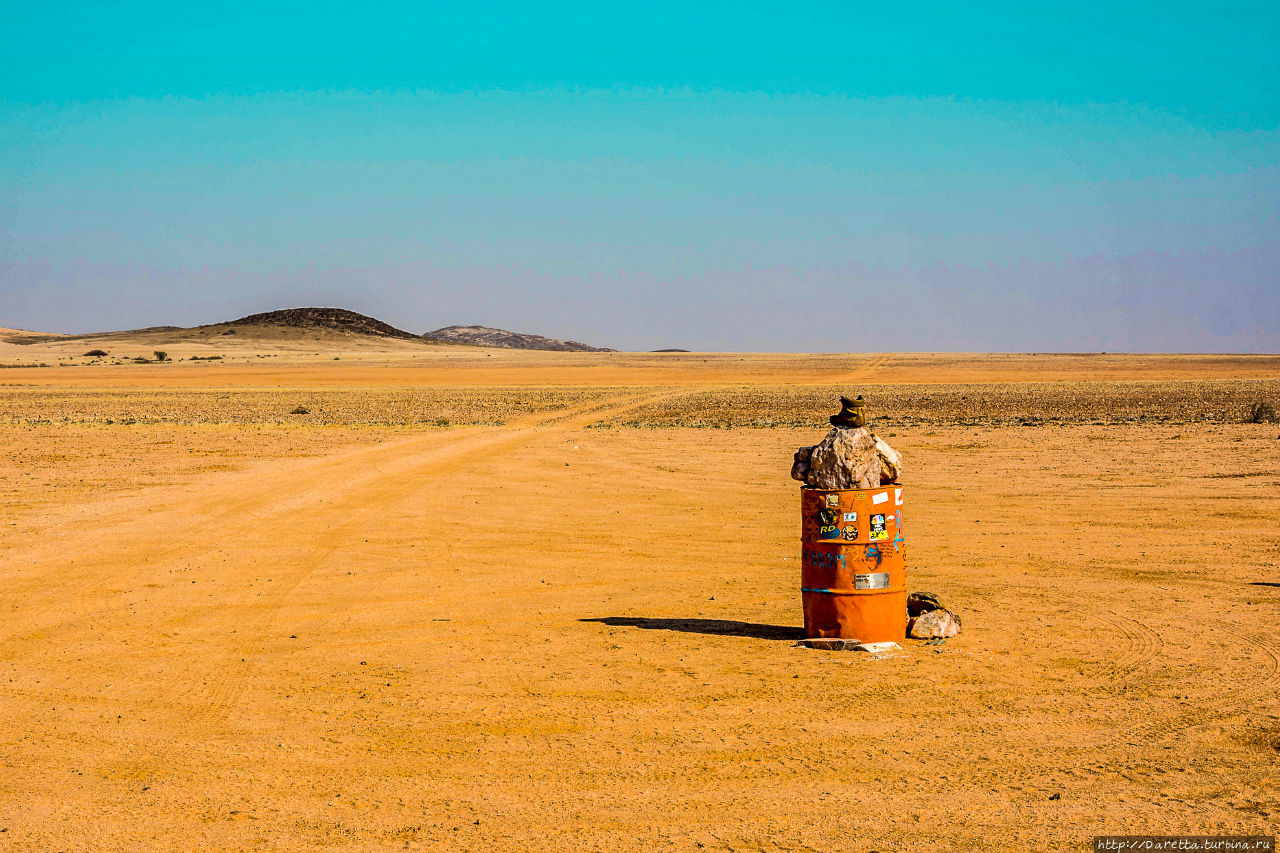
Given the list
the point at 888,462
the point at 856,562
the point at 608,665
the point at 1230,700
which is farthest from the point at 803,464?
the point at 1230,700

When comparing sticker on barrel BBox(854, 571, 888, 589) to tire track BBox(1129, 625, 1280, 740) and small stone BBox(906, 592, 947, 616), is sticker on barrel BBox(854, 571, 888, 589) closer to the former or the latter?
small stone BBox(906, 592, 947, 616)

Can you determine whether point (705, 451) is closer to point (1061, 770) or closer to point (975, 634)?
point (975, 634)

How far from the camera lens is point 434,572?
1254 cm

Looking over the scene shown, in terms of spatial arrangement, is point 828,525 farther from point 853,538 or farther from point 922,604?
point 922,604

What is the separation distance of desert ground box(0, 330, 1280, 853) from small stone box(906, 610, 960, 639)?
25cm

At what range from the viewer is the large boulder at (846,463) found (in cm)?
888

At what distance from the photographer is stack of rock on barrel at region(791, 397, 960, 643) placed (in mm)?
8805

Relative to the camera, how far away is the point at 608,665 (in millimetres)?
8570

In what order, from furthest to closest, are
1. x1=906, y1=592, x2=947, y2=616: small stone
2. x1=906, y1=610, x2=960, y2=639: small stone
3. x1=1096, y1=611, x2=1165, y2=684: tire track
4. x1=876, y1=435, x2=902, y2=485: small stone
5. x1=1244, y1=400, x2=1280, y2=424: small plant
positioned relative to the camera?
x1=1244, y1=400, x2=1280, y2=424: small plant → x1=906, y1=592, x2=947, y2=616: small stone → x1=906, y1=610, x2=960, y2=639: small stone → x1=876, y1=435, x2=902, y2=485: small stone → x1=1096, y1=611, x2=1165, y2=684: tire track

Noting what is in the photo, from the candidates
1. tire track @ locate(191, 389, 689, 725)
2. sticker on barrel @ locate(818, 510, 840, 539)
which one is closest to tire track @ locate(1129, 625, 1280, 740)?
sticker on barrel @ locate(818, 510, 840, 539)

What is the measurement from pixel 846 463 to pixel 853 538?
0.57 meters

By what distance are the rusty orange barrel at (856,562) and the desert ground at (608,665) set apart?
30cm

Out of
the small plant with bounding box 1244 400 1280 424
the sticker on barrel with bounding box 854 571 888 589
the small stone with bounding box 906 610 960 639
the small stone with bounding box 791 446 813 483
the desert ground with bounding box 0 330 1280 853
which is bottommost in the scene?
the desert ground with bounding box 0 330 1280 853

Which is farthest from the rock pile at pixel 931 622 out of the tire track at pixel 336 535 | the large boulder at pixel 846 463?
the tire track at pixel 336 535
